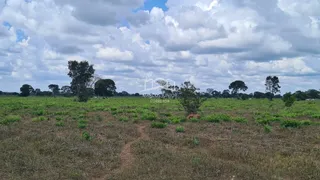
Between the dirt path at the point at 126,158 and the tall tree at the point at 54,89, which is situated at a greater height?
the tall tree at the point at 54,89

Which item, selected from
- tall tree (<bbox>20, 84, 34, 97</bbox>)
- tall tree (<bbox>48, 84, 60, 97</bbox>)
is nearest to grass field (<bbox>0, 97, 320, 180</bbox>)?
tall tree (<bbox>20, 84, 34, 97</bbox>)

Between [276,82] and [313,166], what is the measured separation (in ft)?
294

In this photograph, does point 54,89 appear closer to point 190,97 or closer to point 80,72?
point 80,72

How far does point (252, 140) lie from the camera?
573 inches

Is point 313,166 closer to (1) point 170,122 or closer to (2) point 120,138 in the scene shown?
(2) point 120,138

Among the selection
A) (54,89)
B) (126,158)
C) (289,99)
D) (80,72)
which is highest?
(80,72)

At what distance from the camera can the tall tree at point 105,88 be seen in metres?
103

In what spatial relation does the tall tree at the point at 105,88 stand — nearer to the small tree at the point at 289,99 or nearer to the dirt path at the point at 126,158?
the small tree at the point at 289,99

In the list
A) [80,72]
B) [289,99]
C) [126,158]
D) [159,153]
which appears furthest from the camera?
[80,72]

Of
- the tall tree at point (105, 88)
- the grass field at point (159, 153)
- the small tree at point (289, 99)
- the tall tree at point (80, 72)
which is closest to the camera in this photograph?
the grass field at point (159, 153)

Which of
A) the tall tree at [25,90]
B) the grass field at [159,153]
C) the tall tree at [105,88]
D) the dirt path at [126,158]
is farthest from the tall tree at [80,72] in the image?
the dirt path at [126,158]

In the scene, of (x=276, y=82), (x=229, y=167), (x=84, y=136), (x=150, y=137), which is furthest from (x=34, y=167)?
(x=276, y=82)

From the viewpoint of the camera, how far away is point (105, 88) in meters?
106

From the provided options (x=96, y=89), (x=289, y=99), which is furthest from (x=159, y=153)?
(x=96, y=89)
